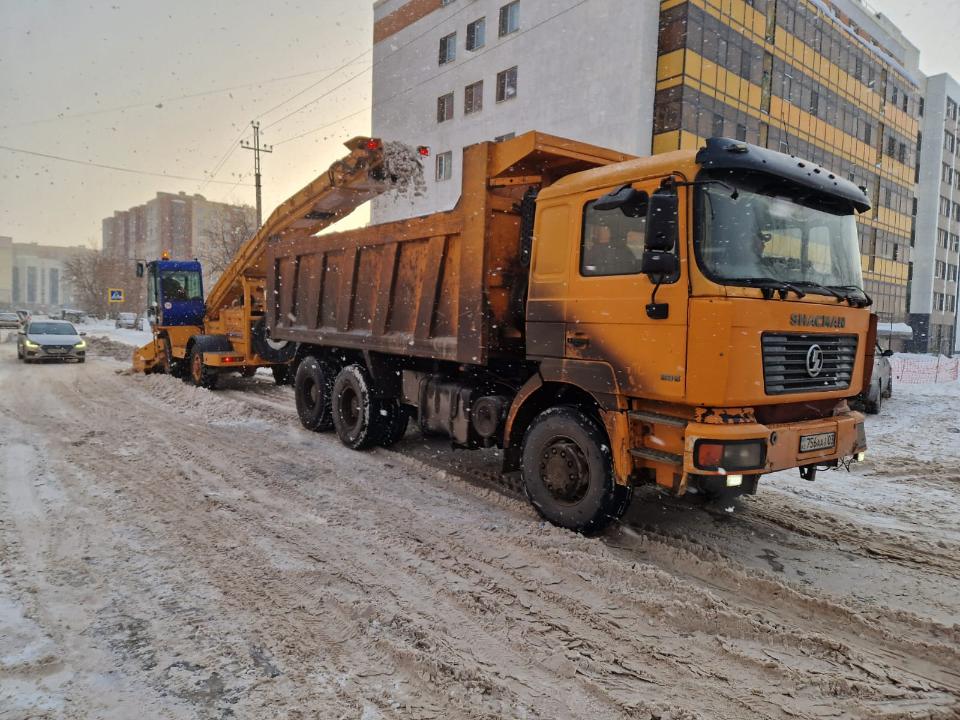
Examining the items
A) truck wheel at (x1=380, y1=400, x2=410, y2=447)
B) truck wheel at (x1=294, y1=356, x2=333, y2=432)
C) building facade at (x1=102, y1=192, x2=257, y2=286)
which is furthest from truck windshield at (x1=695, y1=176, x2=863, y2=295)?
building facade at (x1=102, y1=192, x2=257, y2=286)

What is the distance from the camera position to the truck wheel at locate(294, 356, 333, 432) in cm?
860

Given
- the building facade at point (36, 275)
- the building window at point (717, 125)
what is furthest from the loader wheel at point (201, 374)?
the building facade at point (36, 275)

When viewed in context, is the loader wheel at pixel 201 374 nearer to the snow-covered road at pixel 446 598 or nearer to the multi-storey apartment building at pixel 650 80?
the snow-covered road at pixel 446 598

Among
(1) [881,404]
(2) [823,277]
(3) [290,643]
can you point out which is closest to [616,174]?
(2) [823,277]

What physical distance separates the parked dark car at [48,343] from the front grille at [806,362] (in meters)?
20.0

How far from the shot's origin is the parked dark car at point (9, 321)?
39344 mm

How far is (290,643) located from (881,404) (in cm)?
1297

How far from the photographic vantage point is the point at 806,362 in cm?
433

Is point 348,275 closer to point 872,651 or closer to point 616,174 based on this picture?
point 616,174

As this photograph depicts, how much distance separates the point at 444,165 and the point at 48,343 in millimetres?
20696

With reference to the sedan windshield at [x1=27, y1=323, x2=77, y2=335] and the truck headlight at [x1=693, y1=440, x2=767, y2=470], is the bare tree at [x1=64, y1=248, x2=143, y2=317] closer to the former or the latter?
the sedan windshield at [x1=27, y1=323, x2=77, y2=335]

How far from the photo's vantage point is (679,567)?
428cm

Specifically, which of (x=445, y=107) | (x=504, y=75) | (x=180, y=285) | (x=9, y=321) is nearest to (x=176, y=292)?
(x=180, y=285)

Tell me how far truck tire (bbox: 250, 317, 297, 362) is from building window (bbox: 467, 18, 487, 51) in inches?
941
